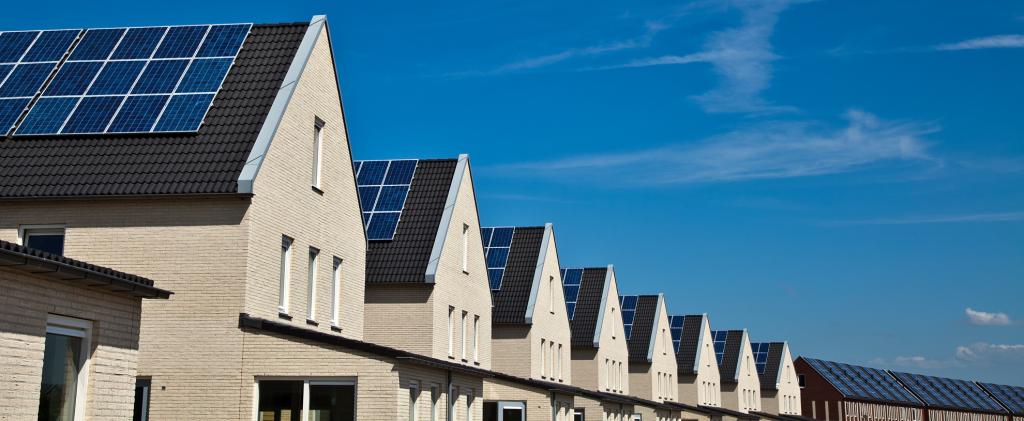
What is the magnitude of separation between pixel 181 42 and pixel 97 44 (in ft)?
5.99

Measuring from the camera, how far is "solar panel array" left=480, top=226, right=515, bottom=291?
39656 millimetres

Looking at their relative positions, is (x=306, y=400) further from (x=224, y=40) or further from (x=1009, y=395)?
(x=1009, y=395)

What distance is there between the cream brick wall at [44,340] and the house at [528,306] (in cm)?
2051

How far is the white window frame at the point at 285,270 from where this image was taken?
21.2 meters

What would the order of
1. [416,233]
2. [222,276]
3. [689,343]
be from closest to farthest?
[222,276]
[416,233]
[689,343]

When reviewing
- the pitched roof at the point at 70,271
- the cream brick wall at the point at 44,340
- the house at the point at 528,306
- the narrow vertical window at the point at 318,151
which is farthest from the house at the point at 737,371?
the pitched roof at the point at 70,271

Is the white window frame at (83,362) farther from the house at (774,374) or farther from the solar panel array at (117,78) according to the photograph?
the house at (774,374)

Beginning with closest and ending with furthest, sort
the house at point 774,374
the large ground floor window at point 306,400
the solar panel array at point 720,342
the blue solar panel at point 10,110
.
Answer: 1. the large ground floor window at point 306,400
2. the blue solar panel at point 10,110
3. the solar panel array at point 720,342
4. the house at point 774,374

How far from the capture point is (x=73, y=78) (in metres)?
21.9

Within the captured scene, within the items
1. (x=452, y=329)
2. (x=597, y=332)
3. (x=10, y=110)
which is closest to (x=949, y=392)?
(x=597, y=332)

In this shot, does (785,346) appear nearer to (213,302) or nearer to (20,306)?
(213,302)

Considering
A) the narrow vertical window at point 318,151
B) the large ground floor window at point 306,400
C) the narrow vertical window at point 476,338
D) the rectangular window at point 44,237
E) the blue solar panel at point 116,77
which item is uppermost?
the blue solar panel at point 116,77

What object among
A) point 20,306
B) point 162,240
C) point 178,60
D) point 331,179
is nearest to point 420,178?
point 331,179

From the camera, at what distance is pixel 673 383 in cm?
5953
